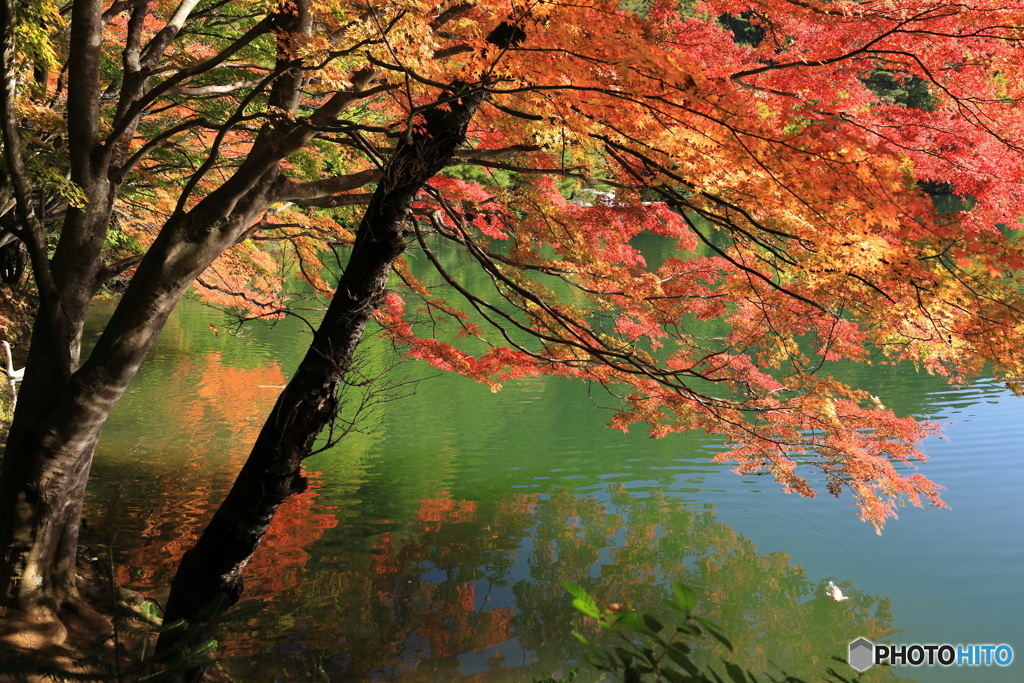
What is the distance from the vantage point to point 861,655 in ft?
16.3

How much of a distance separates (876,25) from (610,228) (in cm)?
276

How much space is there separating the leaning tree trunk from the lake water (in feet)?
1.05

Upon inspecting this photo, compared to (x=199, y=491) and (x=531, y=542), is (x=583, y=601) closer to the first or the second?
(x=531, y=542)

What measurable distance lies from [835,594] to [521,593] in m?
2.57

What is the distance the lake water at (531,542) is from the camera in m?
4.88

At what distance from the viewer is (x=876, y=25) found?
3576 mm

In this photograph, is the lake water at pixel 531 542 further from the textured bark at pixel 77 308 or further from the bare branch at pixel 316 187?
the bare branch at pixel 316 187

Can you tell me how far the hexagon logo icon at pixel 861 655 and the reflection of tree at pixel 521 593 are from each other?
0.34 feet

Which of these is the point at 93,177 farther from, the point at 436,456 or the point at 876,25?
the point at 436,456

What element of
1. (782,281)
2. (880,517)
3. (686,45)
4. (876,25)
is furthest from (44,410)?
(880,517)

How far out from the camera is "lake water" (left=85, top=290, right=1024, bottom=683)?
4875mm

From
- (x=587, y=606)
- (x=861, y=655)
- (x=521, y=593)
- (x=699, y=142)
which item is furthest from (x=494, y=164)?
(x=861, y=655)

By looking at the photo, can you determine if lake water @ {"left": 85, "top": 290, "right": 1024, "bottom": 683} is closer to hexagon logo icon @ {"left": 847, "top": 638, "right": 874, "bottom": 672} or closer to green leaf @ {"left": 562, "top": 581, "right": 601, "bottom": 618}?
hexagon logo icon @ {"left": 847, "top": 638, "right": 874, "bottom": 672}

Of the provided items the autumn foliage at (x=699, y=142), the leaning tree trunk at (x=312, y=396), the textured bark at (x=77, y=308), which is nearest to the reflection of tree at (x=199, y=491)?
the textured bark at (x=77, y=308)
